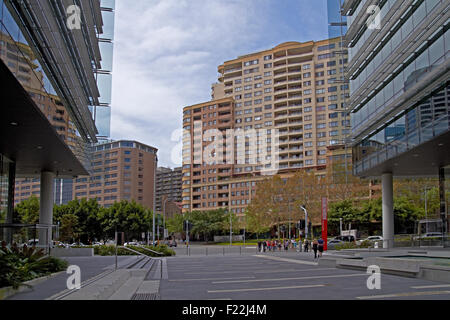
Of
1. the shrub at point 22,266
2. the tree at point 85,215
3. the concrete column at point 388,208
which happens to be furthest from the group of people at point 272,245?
the shrub at point 22,266

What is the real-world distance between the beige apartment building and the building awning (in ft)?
264

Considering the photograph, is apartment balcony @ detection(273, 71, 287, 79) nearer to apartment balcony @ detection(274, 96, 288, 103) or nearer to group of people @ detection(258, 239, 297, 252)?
apartment balcony @ detection(274, 96, 288, 103)

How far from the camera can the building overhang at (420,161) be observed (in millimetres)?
28469

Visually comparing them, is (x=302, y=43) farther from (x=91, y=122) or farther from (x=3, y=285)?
(x=3, y=285)

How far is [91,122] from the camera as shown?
38156mm

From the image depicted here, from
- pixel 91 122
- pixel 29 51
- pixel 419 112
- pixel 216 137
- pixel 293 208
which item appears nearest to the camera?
pixel 29 51

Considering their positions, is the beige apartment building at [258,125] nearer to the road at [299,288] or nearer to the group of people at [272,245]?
the group of people at [272,245]

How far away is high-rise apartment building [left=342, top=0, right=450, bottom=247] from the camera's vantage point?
27.1 metres

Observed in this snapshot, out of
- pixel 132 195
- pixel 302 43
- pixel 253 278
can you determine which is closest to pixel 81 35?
pixel 253 278

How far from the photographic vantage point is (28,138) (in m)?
23.5

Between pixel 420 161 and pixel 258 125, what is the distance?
8628 cm

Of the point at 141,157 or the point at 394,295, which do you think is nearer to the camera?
the point at 394,295

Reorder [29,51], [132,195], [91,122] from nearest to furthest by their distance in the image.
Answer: [29,51]
[91,122]
[132,195]

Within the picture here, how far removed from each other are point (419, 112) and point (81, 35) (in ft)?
74.9
